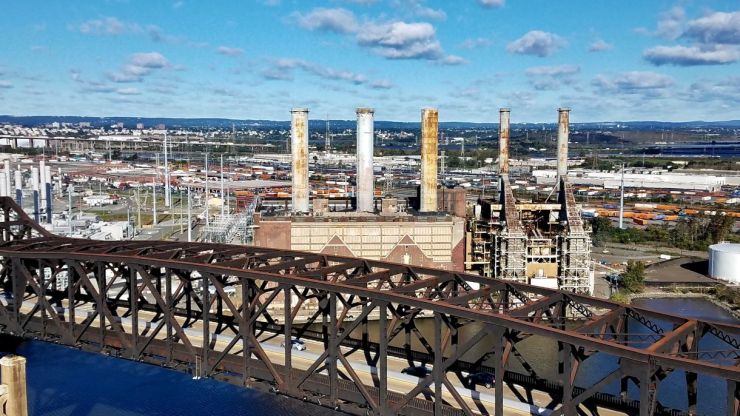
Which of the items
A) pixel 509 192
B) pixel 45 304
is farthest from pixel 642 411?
pixel 509 192

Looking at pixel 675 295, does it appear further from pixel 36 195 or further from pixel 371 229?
pixel 36 195

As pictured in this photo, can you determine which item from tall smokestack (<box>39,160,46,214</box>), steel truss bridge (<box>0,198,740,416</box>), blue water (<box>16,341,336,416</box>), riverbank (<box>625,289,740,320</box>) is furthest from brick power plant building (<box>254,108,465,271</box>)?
tall smokestack (<box>39,160,46,214</box>)

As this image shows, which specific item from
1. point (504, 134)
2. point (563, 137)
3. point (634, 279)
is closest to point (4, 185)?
point (504, 134)

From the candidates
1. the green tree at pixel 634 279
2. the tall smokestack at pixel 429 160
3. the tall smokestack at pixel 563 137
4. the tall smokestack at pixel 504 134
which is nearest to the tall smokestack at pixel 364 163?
the tall smokestack at pixel 429 160

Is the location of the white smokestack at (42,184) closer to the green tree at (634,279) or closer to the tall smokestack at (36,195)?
the tall smokestack at (36,195)

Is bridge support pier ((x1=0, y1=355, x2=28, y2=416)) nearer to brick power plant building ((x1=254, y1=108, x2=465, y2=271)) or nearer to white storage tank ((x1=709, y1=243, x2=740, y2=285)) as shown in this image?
brick power plant building ((x1=254, y1=108, x2=465, y2=271))
